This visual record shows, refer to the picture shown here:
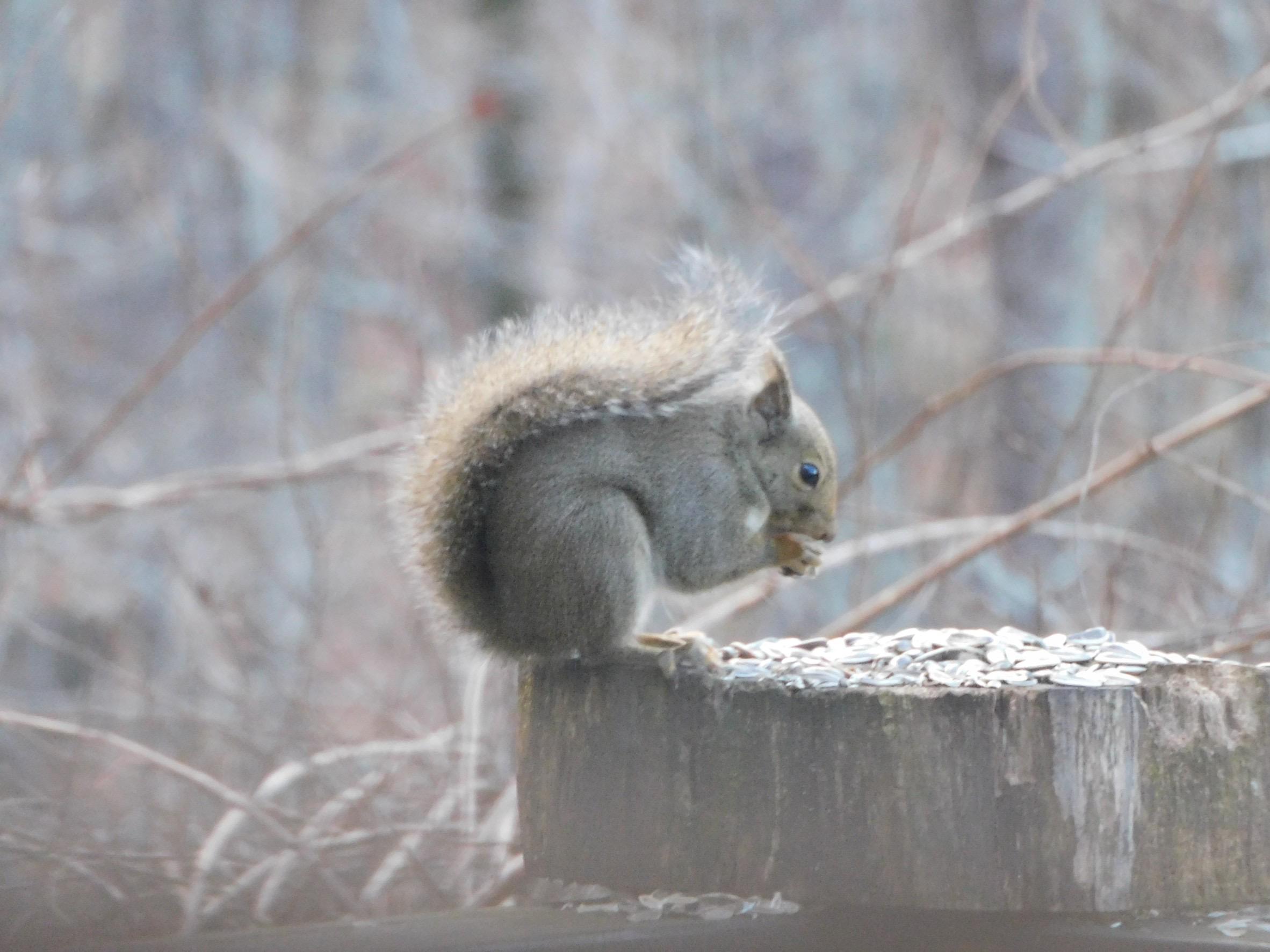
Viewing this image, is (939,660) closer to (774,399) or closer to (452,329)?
(774,399)

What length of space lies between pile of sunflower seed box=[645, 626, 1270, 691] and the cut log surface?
5cm

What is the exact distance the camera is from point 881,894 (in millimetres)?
1396

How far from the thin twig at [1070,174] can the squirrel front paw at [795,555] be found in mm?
1069

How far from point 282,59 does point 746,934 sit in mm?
6846

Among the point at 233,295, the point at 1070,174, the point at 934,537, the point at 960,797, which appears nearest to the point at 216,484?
the point at 233,295

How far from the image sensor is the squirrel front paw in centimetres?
211

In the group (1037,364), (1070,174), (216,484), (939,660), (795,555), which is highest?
(1070,174)

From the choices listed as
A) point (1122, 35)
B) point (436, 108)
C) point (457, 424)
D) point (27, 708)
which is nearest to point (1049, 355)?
point (457, 424)

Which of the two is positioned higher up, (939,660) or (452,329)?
(452,329)

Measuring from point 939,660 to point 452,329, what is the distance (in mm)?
3633

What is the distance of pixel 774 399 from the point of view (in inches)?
80.7

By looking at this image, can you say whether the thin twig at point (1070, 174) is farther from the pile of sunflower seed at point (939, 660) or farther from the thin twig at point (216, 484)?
the pile of sunflower seed at point (939, 660)

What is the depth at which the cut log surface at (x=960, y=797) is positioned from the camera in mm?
1392

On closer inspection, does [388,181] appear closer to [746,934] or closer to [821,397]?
[821,397]
